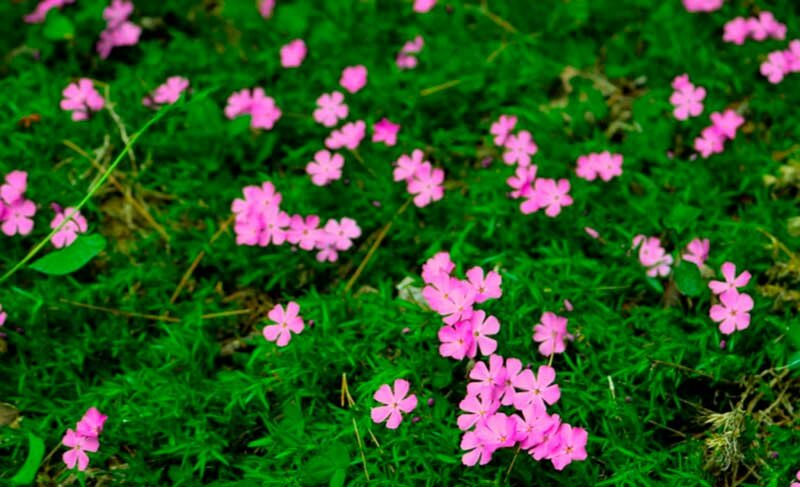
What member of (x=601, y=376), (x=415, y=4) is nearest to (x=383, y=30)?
(x=415, y=4)

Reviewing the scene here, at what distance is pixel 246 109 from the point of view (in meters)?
3.55

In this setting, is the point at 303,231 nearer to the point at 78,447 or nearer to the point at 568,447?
the point at 78,447

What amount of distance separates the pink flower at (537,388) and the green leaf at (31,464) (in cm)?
145

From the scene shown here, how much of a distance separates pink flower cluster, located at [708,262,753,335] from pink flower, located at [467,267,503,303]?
718 mm

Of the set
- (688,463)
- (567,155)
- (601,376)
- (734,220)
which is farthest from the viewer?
(567,155)

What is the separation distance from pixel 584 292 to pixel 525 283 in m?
0.22

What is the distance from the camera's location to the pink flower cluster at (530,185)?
3.01 m

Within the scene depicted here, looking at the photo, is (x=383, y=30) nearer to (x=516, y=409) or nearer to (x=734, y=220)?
(x=734, y=220)

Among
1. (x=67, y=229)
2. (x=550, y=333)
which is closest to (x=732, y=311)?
(x=550, y=333)

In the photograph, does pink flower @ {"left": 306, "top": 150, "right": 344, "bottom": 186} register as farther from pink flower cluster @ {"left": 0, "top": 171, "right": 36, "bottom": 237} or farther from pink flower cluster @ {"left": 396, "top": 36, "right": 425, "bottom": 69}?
pink flower cluster @ {"left": 0, "top": 171, "right": 36, "bottom": 237}

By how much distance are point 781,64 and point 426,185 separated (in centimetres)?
160

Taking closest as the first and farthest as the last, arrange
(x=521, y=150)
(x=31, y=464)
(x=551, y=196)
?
(x=31, y=464)
(x=551, y=196)
(x=521, y=150)

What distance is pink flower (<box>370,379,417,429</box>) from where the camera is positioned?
2.43m

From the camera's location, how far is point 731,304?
2596mm
